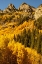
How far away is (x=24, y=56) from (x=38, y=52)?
11.2 metres

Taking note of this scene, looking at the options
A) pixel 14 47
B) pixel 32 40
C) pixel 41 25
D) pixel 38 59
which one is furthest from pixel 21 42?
pixel 41 25

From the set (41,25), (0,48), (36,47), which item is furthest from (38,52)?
(41,25)

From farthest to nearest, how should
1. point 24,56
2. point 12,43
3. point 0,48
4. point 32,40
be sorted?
point 32,40 < point 12,43 < point 24,56 < point 0,48

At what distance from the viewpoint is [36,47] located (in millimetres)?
139000

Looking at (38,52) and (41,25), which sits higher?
(41,25)

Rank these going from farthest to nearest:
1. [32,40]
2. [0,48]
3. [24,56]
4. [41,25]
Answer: [41,25] → [32,40] → [24,56] → [0,48]

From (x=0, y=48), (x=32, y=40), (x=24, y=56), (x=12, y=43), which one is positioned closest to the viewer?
(x=0, y=48)

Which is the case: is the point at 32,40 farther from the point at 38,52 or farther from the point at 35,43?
the point at 38,52

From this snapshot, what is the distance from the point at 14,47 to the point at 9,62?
36.6 ft

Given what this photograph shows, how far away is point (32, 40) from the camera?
14750 cm

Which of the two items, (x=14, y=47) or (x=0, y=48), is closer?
(x=0, y=48)

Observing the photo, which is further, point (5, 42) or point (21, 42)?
point (21, 42)

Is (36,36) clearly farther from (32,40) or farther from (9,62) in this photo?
(9,62)

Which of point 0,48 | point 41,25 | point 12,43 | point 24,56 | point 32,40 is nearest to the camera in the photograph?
point 0,48
